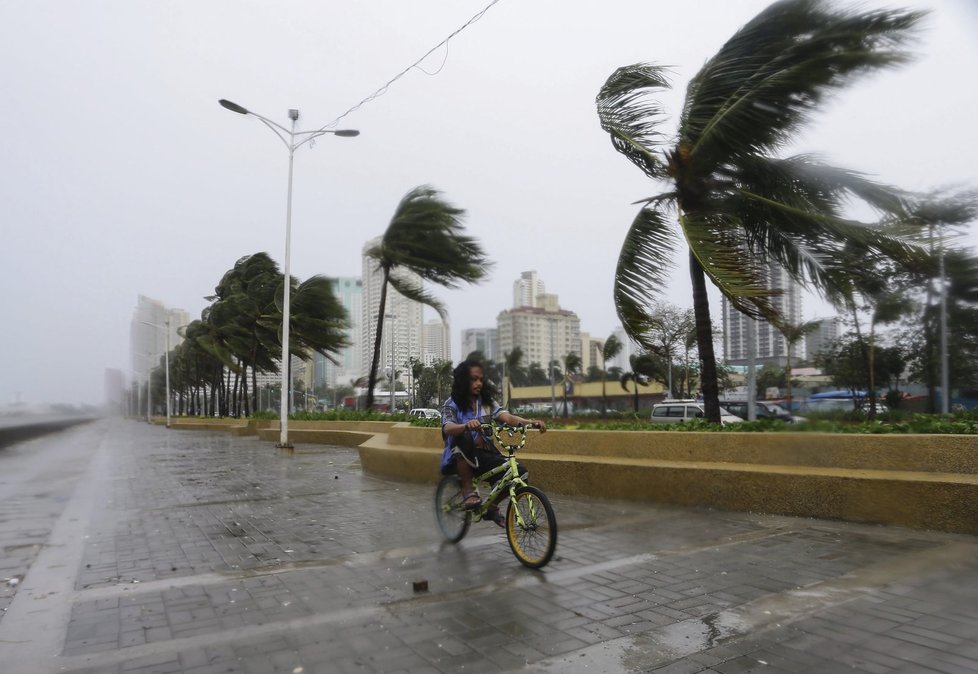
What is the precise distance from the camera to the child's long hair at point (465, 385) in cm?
600

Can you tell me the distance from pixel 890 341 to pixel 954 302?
945 centimetres

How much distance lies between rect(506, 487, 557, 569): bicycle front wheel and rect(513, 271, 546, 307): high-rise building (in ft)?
135

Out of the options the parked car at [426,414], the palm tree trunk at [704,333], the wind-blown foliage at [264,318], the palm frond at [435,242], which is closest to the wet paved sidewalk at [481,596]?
the palm tree trunk at [704,333]

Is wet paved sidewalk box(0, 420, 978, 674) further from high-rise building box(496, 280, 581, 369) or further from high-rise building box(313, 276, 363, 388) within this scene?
high-rise building box(496, 280, 581, 369)

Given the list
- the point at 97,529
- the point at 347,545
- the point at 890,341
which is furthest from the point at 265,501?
the point at 890,341

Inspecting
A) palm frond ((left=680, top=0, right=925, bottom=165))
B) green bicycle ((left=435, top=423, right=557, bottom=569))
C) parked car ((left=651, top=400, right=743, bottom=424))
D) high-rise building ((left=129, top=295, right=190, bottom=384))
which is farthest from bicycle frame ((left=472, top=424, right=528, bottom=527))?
high-rise building ((left=129, top=295, right=190, bottom=384))

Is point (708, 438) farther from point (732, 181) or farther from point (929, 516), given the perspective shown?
point (732, 181)

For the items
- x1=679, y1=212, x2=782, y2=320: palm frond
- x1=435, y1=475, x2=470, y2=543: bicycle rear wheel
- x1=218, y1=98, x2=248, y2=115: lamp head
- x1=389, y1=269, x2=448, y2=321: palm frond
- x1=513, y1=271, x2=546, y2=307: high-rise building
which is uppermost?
x1=218, y1=98, x2=248, y2=115: lamp head

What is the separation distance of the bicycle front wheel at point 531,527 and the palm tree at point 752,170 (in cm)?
402

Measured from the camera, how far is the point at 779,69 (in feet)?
27.2

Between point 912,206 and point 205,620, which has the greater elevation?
point 912,206

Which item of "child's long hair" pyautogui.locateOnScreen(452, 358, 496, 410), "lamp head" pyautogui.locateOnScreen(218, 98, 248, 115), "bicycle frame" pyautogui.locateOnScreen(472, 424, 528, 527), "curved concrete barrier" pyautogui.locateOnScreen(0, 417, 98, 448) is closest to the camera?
"bicycle frame" pyautogui.locateOnScreen(472, 424, 528, 527)

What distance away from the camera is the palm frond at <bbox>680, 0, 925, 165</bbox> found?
7.12 meters

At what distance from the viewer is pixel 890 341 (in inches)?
747
